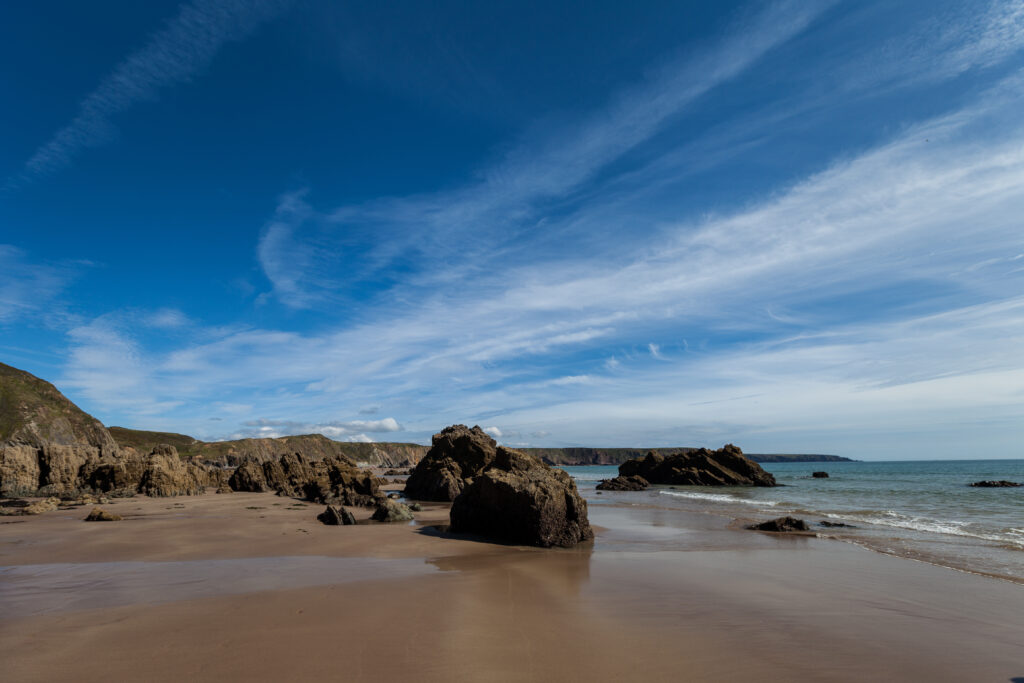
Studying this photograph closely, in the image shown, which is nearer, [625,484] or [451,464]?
[451,464]

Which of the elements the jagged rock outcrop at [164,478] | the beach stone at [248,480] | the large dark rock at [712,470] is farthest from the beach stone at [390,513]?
the large dark rock at [712,470]

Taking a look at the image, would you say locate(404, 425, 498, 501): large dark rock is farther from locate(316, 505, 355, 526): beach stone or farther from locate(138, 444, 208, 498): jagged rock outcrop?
locate(138, 444, 208, 498): jagged rock outcrop

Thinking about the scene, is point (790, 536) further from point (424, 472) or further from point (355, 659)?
point (424, 472)

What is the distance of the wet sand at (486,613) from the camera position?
5316mm

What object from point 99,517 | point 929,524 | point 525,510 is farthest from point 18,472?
point 929,524

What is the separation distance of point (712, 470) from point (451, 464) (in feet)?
136

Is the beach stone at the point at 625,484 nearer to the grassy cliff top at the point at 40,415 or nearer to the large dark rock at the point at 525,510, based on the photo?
the large dark rock at the point at 525,510

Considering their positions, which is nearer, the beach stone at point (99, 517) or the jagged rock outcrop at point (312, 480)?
Answer: the beach stone at point (99, 517)

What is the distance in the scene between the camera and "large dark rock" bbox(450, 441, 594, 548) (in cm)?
1344

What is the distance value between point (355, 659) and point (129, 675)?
6.87 feet

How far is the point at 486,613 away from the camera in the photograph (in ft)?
23.6

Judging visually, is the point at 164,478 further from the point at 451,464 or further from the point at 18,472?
the point at 451,464

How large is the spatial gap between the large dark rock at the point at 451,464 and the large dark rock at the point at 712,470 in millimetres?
36632

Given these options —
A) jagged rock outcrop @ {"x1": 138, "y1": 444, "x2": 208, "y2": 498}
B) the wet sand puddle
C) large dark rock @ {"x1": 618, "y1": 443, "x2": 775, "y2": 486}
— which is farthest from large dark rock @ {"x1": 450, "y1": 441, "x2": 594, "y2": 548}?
large dark rock @ {"x1": 618, "y1": 443, "x2": 775, "y2": 486}
